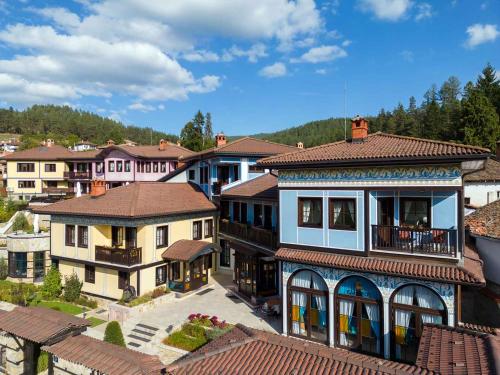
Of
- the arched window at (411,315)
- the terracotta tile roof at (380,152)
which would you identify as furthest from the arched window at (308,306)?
the terracotta tile roof at (380,152)

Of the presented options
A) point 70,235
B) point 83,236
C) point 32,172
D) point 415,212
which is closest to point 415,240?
point 415,212

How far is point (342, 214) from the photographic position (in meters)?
14.2

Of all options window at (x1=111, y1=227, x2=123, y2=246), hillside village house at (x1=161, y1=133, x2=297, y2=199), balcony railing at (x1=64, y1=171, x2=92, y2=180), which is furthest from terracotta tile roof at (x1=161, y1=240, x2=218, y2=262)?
balcony railing at (x1=64, y1=171, x2=92, y2=180)

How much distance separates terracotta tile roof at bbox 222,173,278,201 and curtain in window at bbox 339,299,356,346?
722 centimetres

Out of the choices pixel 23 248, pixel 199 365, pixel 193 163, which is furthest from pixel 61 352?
pixel 193 163

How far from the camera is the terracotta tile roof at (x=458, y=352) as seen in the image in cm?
668

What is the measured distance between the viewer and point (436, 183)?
39.9 feet

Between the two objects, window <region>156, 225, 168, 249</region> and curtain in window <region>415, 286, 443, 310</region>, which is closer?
curtain in window <region>415, 286, 443, 310</region>

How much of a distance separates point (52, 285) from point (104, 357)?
16.6 m

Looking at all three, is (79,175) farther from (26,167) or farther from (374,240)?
(374,240)

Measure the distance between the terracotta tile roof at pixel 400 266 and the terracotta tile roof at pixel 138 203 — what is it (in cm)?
981

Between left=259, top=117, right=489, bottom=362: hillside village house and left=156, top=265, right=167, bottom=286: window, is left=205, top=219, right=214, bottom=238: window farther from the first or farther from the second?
left=259, top=117, right=489, bottom=362: hillside village house

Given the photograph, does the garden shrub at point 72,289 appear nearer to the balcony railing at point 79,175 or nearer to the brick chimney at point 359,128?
the brick chimney at point 359,128

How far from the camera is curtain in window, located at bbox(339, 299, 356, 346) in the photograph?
13.7m
